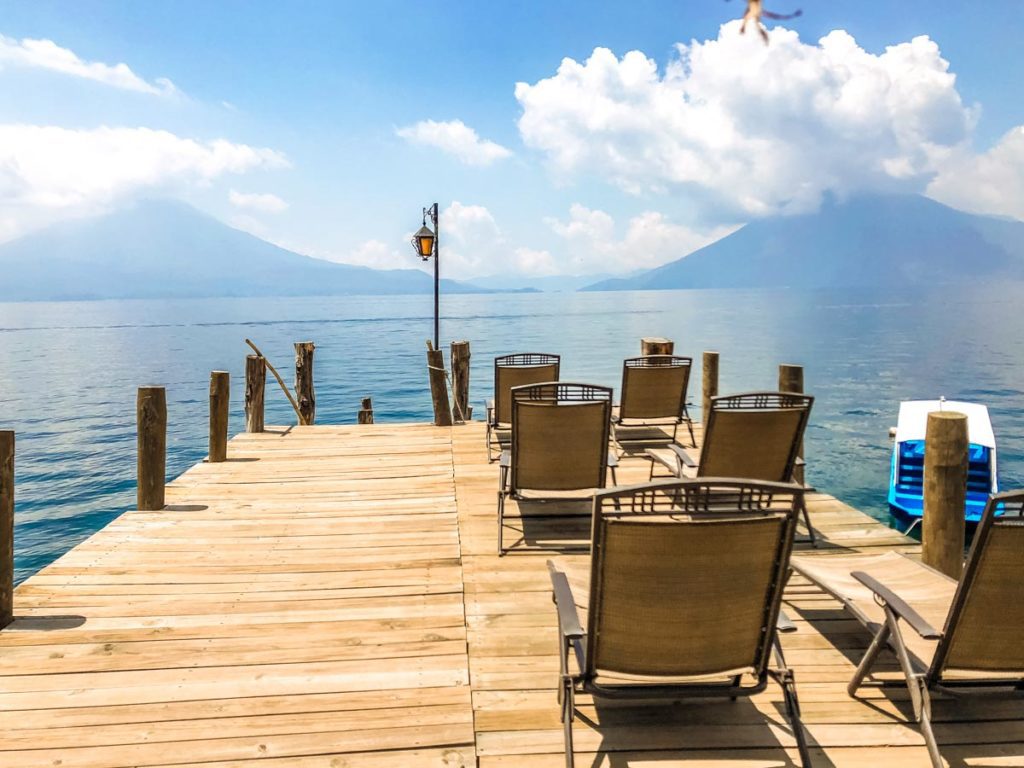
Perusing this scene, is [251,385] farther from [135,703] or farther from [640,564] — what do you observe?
[640,564]

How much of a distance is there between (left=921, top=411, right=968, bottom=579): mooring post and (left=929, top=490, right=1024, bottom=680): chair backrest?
1.53m

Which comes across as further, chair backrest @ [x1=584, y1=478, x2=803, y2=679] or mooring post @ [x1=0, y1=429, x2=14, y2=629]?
mooring post @ [x1=0, y1=429, x2=14, y2=629]

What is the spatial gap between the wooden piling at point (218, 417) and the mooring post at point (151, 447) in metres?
1.56

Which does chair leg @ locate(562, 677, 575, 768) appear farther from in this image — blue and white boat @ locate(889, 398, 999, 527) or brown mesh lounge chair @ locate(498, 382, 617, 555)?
blue and white boat @ locate(889, 398, 999, 527)

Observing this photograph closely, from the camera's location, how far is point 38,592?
4094 mm

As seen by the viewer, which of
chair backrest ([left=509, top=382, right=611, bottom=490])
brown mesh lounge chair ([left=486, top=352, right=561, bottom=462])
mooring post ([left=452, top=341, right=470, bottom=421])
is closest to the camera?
chair backrest ([left=509, top=382, right=611, bottom=490])

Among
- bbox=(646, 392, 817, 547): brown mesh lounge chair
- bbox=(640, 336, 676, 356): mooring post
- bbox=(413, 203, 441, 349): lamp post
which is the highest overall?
bbox=(413, 203, 441, 349): lamp post

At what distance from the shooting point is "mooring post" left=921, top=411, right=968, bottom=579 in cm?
388

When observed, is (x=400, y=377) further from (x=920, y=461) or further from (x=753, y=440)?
(x=753, y=440)

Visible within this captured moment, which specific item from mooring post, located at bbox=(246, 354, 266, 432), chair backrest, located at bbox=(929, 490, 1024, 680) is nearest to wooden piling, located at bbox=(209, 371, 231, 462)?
mooring post, located at bbox=(246, 354, 266, 432)

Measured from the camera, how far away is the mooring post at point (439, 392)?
9320 mm

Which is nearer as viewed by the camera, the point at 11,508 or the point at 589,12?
the point at 11,508

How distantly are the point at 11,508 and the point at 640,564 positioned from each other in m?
3.44

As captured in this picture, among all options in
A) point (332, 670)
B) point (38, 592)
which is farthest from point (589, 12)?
point (38, 592)
